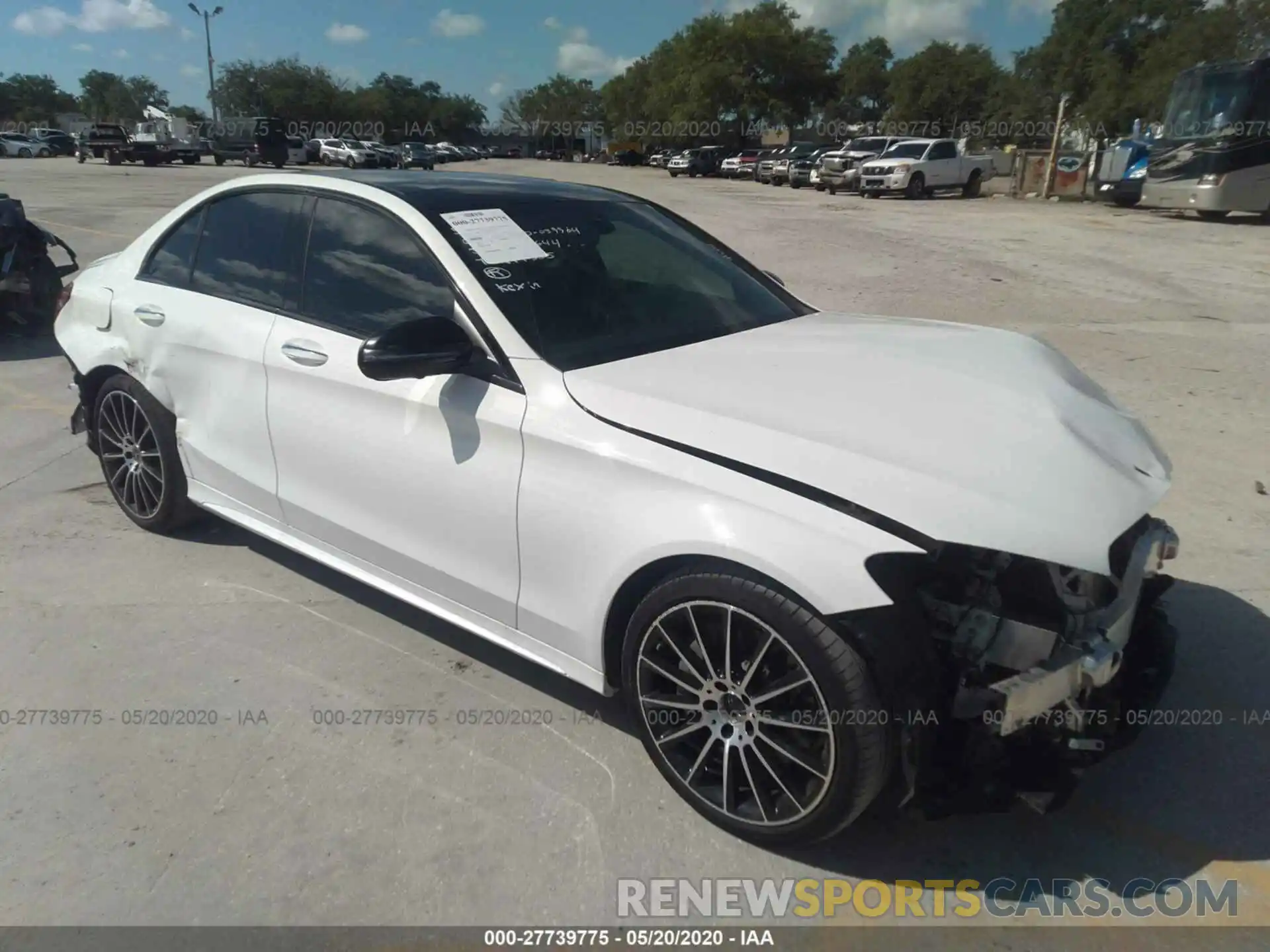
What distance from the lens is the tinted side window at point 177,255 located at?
4.04 m

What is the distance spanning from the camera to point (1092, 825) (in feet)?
8.52

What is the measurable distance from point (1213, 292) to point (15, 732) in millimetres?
12279

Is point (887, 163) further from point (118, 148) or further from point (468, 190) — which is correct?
point (118, 148)

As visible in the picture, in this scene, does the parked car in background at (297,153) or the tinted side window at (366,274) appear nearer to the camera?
the tinted side window at (366,274)

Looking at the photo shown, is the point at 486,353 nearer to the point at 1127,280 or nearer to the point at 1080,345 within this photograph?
the point at 1080,345

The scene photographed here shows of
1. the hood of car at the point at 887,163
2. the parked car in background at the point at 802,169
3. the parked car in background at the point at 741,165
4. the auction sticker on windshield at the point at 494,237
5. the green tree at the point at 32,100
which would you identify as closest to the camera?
the auction sticker on windshield at the point at 494,237

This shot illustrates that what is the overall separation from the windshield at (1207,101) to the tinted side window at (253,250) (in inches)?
851

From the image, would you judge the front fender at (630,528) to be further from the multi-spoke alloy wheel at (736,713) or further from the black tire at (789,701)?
the multi-spoke alloy wheel at (736,713)

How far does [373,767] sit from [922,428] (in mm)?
1942

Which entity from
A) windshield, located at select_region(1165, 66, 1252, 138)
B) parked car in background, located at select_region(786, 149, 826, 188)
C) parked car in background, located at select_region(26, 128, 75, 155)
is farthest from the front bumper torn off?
parked car in background, located at select_region(26, 128, 75, 155)

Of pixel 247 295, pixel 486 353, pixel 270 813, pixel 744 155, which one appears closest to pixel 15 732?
pixel 270 813

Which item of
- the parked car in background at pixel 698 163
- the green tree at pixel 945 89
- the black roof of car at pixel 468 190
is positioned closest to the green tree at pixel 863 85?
the green tree at pixel 945 89

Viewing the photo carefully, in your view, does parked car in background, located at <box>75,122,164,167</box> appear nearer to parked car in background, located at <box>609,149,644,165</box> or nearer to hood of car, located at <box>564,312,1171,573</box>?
parked car in background, located at <box>609,149,644,165</box>

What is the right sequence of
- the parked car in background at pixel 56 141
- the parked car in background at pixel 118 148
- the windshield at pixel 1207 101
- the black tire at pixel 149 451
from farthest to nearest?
the parked car in background at pixel 56 141 → the parked car in background at pixel 118 148 → the windshield at pixel 1207 101 → the black tire at pixel 149 451
